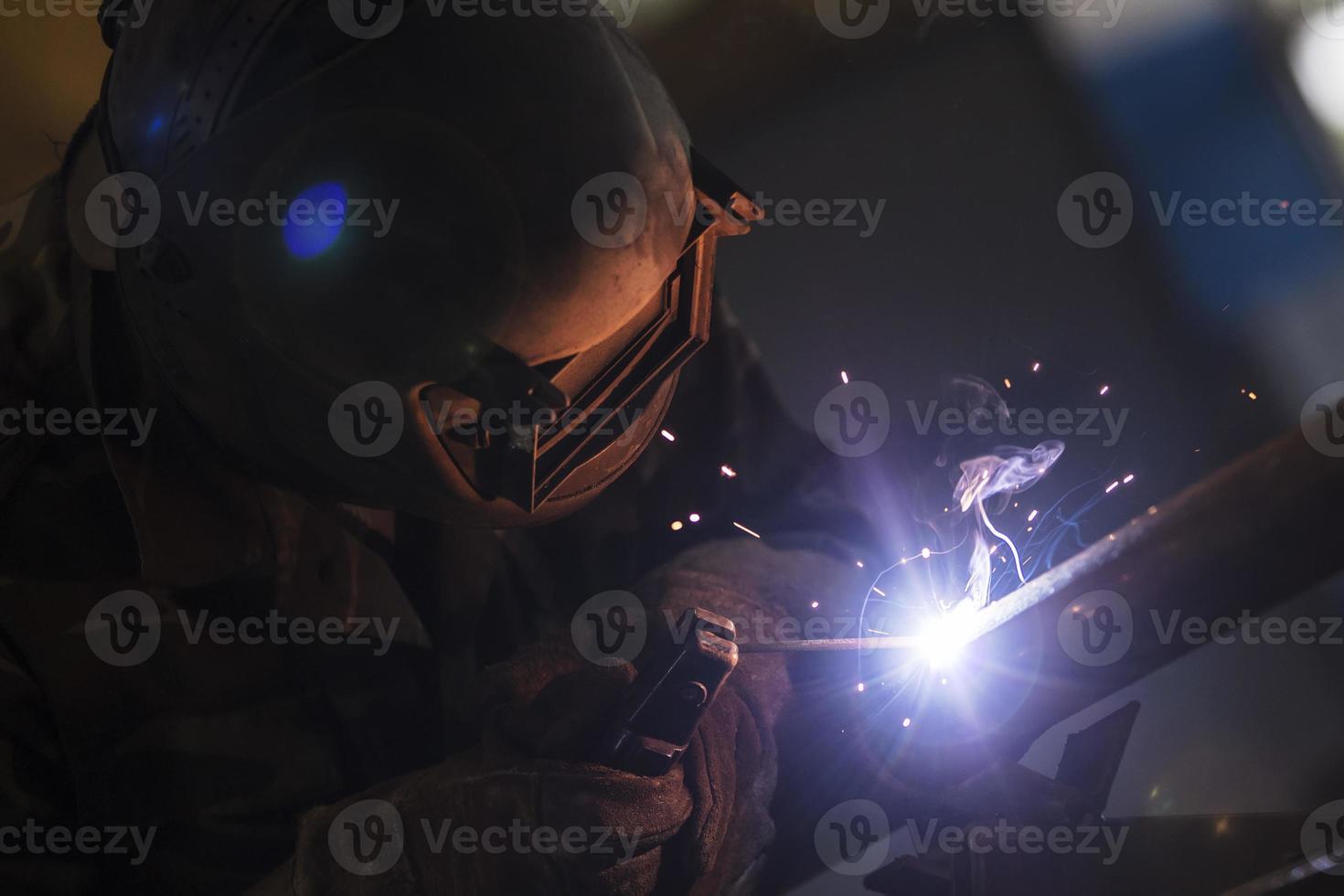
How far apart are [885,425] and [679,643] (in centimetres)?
114

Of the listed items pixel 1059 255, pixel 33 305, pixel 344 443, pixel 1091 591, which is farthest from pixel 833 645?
pixel 33 305

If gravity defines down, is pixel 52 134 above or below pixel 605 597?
above

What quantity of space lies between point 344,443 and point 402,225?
34cm

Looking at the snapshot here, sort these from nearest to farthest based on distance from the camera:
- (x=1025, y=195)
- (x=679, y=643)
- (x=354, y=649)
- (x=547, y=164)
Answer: (x=547, y=164) < (x=679, y=643) < (x=354, y=649) < (x=1025, y=195)

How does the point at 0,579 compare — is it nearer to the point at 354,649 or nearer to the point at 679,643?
the point at 354,649

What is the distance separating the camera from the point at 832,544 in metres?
2.10

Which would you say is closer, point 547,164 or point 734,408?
point 547,164

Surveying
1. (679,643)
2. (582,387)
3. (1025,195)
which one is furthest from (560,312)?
(1025,195)

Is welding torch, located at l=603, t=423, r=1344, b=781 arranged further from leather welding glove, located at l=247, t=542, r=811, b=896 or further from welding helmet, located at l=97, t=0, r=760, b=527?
welding helmet, located at l=97, t=0, r=760, b=527

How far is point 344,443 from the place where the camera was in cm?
134

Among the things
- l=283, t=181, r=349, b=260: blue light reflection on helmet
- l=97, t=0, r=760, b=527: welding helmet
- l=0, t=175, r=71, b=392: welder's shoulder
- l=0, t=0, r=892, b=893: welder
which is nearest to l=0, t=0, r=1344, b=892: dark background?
l=0, t=0, r=892, b=893: welder

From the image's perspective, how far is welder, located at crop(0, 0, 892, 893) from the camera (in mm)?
1221

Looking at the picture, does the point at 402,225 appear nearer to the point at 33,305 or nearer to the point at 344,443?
the point at 344,443

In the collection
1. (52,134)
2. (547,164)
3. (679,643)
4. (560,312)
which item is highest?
(52,134)
